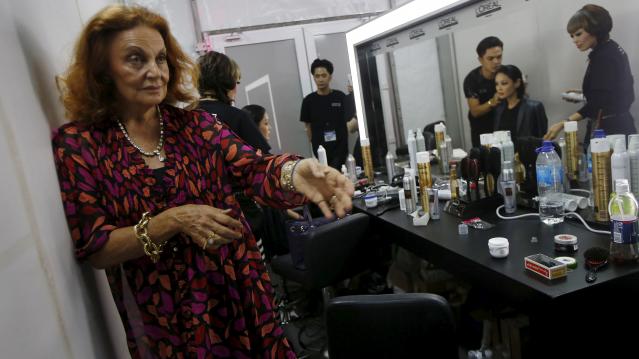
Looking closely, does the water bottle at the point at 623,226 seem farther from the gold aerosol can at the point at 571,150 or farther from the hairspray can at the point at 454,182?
the hairspray can at the point at 454,182

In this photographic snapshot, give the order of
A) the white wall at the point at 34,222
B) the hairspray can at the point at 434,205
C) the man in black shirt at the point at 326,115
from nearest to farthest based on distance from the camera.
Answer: the white wall at the point at 34,222
the hairspray can at the point at 434,205
the man in black shirt at the point at 326,115

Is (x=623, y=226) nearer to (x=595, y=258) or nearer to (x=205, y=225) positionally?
(x=595, y=258)

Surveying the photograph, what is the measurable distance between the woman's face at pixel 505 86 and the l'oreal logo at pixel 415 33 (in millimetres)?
453

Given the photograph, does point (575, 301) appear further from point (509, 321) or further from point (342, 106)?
point (342, 106)

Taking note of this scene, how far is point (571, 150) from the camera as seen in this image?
1551 millimetres

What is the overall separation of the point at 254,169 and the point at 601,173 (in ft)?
3.26

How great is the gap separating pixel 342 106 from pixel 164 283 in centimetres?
267

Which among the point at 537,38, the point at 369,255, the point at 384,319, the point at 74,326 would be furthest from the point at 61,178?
the point at 537,38

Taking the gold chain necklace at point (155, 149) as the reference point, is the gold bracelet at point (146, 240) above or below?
below

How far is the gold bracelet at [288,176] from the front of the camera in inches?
31.7

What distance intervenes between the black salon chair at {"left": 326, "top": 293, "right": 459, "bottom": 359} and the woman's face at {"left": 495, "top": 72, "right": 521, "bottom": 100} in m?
1.11

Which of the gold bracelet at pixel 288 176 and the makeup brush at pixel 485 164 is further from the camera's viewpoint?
the makeup brush at pixel 485 164

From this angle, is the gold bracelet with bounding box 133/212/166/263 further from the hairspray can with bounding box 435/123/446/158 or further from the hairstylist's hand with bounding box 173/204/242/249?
the hairspray can with bounding box 435/123/446/158

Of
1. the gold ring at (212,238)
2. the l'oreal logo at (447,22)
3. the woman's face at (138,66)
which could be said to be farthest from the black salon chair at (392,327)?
the l'oreal logo at (447,22)
